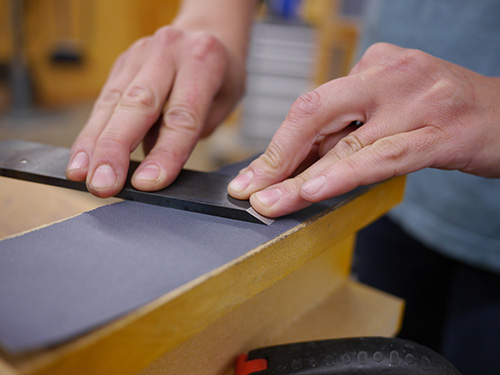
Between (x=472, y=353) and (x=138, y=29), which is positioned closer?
(x=472, y=353)

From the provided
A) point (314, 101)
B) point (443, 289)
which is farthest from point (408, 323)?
point (314, 101)

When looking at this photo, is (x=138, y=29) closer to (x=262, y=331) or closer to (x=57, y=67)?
(x=57, y=67)

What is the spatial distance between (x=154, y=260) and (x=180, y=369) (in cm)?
14

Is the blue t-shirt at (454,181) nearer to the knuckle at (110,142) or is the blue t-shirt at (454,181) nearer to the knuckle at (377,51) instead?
the knuckle at (377,51)

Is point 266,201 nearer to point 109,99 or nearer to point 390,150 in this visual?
point 390,150

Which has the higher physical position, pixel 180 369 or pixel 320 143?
pixel 320 143

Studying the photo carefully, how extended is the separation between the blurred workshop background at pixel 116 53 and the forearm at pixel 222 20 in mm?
1555

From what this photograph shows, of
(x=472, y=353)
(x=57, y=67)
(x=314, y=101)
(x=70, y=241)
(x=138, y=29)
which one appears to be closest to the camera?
(x=70, y=241)

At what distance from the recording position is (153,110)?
573mm

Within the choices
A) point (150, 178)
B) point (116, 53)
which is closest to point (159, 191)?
point (150, 178)

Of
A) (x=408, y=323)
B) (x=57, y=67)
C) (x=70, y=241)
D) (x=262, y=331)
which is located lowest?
(x=57, y=67)

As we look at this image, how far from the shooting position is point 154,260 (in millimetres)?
332

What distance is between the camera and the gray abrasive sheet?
26 cm

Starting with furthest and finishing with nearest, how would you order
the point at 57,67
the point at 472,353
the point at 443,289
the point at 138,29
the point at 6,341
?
1. the point at 138,29
2. the point at 57,67
3. the point at 443,289
4. the point at 472,353
5. the point at 6,341
